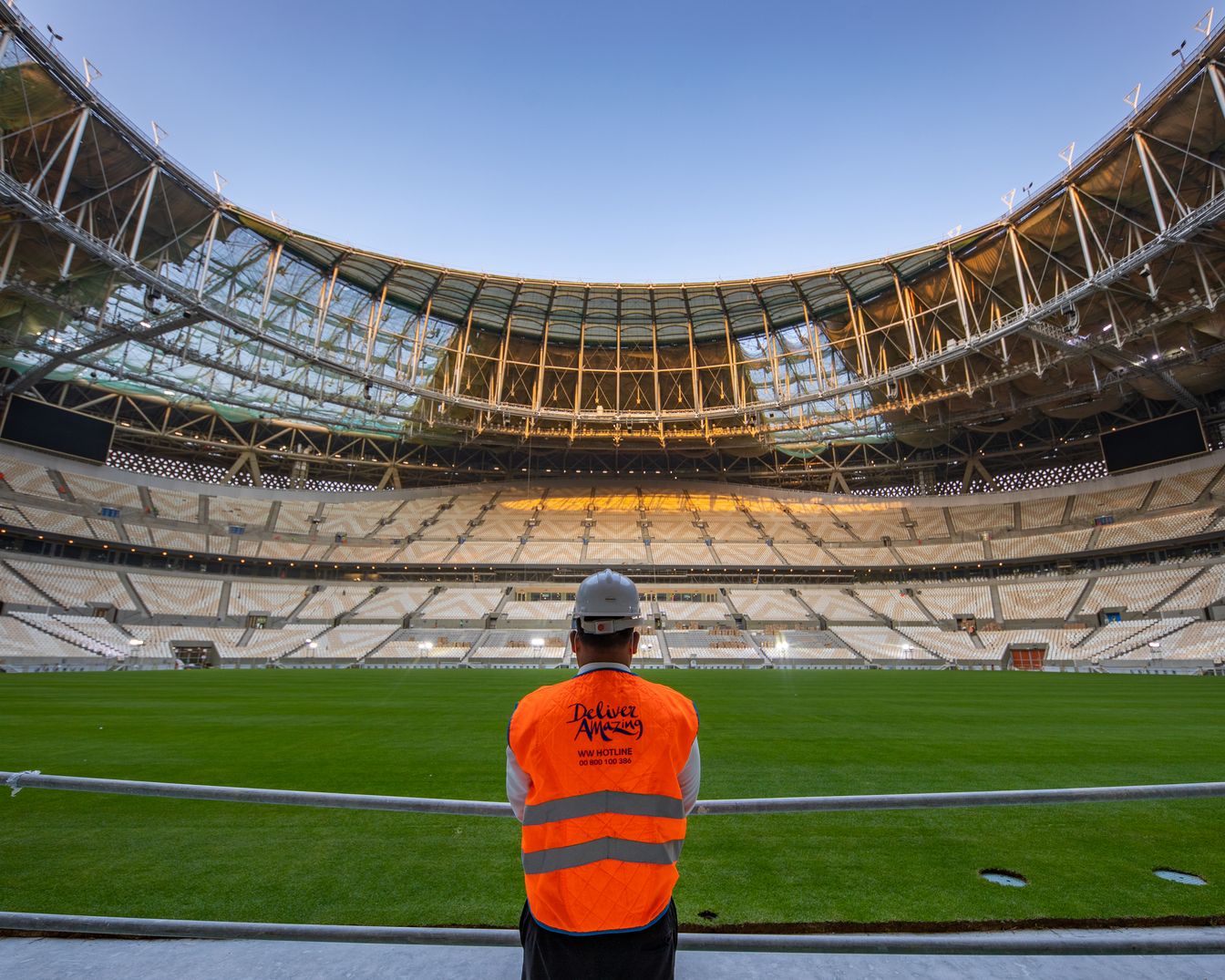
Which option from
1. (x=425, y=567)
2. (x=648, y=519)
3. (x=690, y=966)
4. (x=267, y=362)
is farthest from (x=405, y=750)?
(x=648, y=519)

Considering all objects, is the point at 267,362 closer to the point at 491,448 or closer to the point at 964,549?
the point at 491,448

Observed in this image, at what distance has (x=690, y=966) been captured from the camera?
2459mm

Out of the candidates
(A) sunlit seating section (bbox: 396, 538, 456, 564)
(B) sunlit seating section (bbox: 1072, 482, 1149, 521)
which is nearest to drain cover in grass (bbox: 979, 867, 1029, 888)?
(A) sunlit seating section (bbox: 396, 538, 456, 564)

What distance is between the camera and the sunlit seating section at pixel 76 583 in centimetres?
3669

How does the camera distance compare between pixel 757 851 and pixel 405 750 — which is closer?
pixel 757 851

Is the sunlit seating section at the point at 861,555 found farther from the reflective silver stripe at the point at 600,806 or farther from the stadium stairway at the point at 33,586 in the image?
the reflective silver stripe at the point at 600,806

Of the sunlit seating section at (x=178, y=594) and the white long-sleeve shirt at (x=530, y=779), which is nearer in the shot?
the white long-sleeve shirt at (x=530, y=779)

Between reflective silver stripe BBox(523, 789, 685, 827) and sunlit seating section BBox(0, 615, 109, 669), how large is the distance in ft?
129

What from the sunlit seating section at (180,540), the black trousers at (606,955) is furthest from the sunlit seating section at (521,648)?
the black trousers at (606,955)

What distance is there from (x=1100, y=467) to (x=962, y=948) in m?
60.3

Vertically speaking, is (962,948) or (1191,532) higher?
(1191,532)

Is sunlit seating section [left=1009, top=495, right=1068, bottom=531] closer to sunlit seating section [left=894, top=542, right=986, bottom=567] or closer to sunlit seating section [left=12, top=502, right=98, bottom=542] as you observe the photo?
sunlit seating section [left=894, top=542, right=986, bottom=567]

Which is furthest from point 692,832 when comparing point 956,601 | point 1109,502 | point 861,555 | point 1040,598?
point 1109,502

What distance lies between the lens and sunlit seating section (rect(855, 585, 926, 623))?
147 feet
